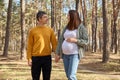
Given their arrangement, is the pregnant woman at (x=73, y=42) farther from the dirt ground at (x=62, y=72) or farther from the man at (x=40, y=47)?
the dirt ground at (x=62, y=72)

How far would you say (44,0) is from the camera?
208 ft

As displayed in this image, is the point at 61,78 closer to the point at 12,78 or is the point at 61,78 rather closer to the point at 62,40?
the point at 12,78

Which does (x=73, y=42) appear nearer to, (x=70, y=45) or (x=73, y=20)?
(x=70, y=45)

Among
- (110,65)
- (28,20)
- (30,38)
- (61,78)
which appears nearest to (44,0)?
(28,20)

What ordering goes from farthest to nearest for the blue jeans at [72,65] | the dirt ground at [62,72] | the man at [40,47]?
the dirt ground at [62,72] < the man at [40,47] < the blue jeans at [72,65]

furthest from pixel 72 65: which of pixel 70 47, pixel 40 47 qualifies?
pixel 40 47

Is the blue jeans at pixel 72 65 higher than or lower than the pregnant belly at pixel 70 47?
lower

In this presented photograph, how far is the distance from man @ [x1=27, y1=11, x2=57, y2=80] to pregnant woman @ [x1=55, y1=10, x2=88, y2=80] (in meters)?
0.51

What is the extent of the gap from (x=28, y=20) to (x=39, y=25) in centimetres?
5977

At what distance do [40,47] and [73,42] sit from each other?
866 millimetres

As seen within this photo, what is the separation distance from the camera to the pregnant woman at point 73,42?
23.0ft

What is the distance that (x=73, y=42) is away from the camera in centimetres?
702

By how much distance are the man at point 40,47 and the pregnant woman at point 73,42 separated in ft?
1.67

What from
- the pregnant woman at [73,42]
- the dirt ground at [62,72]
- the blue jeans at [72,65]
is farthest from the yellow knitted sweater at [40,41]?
the dirt ground at [62,72]
